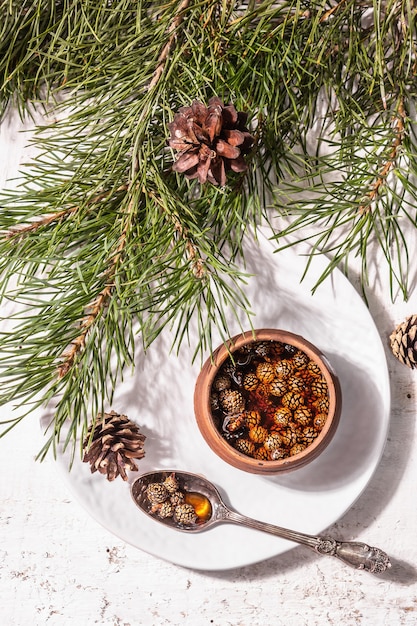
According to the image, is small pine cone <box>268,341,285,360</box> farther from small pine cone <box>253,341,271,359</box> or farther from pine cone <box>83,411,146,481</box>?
Result: pine cone <box>83,411,146,481</box>

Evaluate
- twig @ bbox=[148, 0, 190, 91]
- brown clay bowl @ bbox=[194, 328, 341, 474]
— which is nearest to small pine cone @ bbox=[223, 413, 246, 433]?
brown clay bowl @ bbox=[194, 328, 341, 474]

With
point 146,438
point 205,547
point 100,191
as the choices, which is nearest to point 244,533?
point 205,547

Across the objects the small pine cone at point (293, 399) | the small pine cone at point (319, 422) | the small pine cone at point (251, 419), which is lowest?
the small pine cone at point (251, 419)

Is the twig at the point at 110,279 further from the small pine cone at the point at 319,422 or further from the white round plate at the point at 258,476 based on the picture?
the small pine cone at the point at 319,422

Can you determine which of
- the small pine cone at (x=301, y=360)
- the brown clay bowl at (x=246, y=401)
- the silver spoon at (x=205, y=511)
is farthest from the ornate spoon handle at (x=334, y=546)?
the small pine cone at (x=301, y=360)

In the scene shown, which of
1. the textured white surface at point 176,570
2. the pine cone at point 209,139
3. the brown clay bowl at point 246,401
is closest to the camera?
the pine cone at point 209,139

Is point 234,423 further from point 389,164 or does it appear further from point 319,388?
point 389,164
